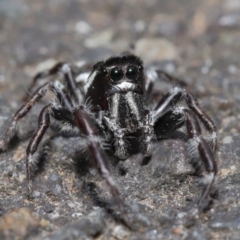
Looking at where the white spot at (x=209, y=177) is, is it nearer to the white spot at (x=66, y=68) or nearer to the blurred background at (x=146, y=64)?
the blurred background at (x=146, y=64)

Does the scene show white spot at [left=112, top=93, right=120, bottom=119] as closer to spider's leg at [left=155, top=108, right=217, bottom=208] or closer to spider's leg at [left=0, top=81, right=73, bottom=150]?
spider's leg at [left=155, top=108, right=217, bottom=208]

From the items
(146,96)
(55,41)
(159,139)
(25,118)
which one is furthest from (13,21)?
(159,139)

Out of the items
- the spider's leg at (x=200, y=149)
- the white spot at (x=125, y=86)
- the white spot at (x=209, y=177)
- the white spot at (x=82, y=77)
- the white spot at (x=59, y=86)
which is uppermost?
the white spot at (x=59, y=86)

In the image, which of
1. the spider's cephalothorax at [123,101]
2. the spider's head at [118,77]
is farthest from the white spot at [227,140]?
the spider's head at [118,77]

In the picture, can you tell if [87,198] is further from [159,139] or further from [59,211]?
[159,139]

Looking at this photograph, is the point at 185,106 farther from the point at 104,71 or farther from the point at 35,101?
the point at 35,101

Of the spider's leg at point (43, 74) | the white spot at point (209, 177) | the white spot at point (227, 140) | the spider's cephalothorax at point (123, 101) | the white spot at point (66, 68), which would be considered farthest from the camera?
the spider's leg at point (43, 74)

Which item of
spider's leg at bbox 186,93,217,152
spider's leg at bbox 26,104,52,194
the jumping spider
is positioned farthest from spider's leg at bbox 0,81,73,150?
spider's leg at bbox 186,93,217,152
